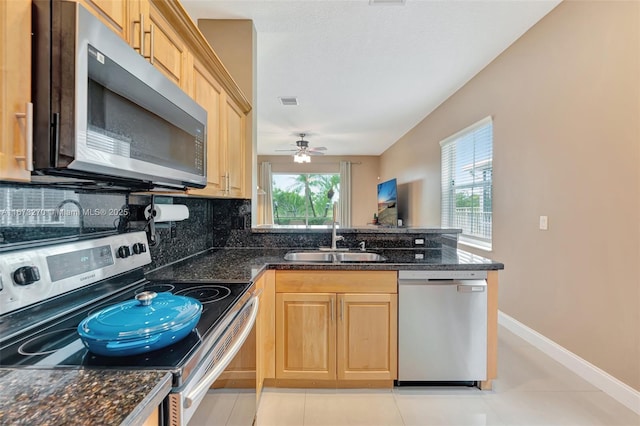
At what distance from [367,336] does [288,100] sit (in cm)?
336

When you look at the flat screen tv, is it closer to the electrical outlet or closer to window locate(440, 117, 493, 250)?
window locate(440, 117, 493, 250)

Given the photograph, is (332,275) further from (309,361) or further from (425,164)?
(425,164)

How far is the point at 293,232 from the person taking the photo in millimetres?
2492

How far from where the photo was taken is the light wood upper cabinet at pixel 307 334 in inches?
75.2

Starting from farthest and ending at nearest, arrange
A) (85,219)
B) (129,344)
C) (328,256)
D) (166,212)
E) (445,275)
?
1. (328,256)
2. (445,275)
3. (166,212)
4. (85,219)
5. (129,344)

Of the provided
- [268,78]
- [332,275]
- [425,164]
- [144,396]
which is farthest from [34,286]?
[425,164]

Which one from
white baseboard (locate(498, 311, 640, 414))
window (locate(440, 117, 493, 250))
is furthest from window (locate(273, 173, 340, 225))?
white baseboard (locate(498, 311, 640, 414))

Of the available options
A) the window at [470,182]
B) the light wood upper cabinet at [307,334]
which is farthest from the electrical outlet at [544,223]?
the light wood upper cabinet at [307,334]

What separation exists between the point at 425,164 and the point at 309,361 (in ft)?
13.5

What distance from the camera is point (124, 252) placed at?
1318 mm

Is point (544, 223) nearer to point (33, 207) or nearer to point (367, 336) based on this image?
point (367, 336)

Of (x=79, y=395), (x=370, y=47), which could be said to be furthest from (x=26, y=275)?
(x=370, y=47)

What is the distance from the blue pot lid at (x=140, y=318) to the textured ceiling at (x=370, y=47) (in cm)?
225

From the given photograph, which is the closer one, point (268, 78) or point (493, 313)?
point (493, 313)
